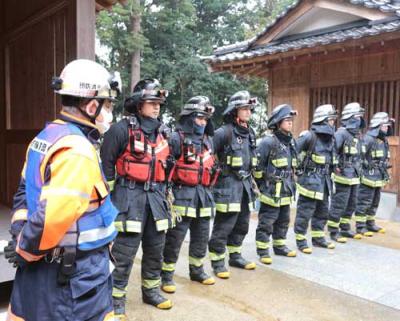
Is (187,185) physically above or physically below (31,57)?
below

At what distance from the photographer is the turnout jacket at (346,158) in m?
6.56

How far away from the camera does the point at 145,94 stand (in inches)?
148

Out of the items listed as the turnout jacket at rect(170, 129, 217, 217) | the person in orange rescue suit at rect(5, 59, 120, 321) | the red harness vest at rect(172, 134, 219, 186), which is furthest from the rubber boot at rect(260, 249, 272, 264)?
the person in orange rescue suit at rect(5, 59, 120, 321)

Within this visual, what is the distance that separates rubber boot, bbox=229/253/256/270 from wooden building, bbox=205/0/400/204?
481 centimetres

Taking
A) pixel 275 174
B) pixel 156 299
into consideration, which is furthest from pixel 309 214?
pixel 156 299

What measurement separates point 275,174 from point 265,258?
3.63 feet

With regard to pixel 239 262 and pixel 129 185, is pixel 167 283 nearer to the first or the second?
pixel 239 262

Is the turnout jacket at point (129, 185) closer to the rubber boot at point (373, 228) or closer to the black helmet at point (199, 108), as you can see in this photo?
the black helmet at point (199, 108)

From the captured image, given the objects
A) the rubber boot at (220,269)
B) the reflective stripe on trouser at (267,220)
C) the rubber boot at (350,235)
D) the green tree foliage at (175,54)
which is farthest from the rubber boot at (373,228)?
the green tree foliage at (175,54)

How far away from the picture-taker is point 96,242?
85.7 inches

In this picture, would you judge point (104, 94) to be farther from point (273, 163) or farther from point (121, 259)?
point (273, 163)

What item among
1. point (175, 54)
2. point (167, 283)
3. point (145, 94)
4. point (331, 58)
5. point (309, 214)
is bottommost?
point (167, 283)

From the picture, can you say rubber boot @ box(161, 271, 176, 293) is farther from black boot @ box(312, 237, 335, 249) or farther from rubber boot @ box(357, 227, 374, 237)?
rubber boot @ box(357, 227, 374, 237)

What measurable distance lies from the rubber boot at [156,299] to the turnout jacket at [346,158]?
3.81m
